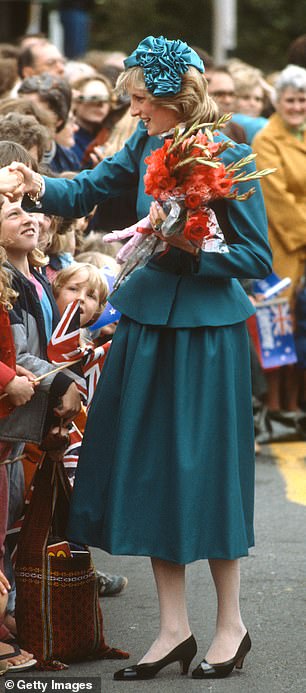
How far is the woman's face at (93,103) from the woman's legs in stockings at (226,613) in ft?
18.0

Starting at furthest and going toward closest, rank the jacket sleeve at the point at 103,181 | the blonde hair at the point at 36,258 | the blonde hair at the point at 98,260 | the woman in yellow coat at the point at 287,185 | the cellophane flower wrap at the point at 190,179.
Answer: the woman in yellow coat at the point at 287,185
the blonde hair at the point at 98,260
the blonde hair at the point at 36,258
the jacket sleeve at the point at 103,181
the cellophane flower wrap at the point at 190,179

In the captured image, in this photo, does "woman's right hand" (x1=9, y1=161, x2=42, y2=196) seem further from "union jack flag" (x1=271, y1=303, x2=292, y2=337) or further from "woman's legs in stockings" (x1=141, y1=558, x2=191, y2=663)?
"union jack flag" (x1=271, y1=303, x2=292, y2=337)

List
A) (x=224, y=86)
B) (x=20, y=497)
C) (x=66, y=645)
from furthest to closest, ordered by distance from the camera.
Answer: (x=224, y=86) < (x=20, y=497) < (x=66, y=645)

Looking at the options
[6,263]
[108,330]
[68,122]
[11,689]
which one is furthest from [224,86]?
[11,689]

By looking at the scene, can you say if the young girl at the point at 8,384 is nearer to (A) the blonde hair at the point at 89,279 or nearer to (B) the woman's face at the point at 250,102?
(A) the blonde hair at the point at 89,279

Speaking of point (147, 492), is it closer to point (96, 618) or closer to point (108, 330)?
point (96, 618)

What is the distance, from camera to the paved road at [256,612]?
512 cm

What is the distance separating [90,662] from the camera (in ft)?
17.6

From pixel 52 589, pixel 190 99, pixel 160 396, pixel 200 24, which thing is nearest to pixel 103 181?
pixel 190 99

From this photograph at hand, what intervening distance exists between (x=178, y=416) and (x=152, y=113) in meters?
1.01

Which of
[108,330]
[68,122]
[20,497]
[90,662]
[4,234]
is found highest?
[68,122]

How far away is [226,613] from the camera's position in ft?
17.1

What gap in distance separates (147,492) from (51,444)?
41 cm

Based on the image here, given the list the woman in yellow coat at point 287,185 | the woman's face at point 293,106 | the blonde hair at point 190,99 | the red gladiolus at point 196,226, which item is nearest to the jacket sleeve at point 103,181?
the blonde hair at point 190,99
